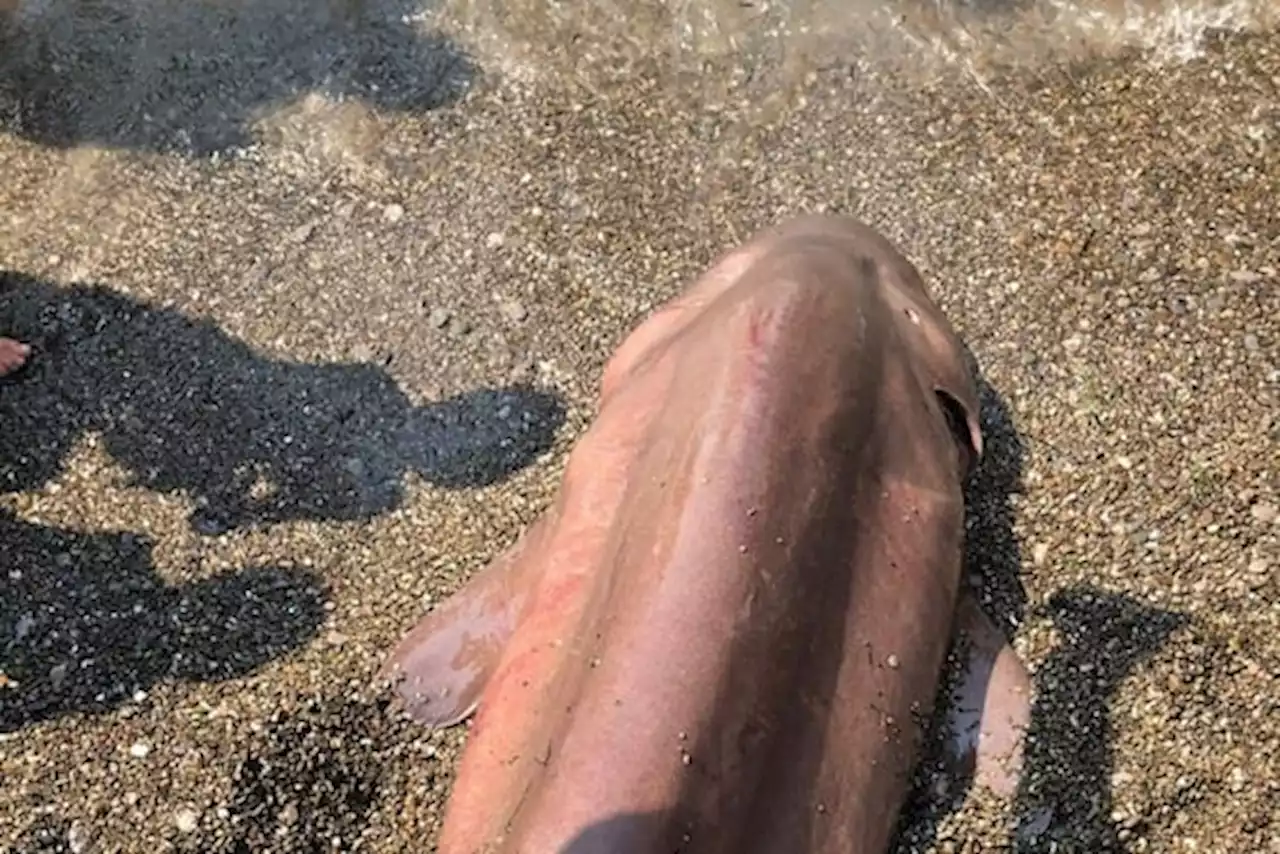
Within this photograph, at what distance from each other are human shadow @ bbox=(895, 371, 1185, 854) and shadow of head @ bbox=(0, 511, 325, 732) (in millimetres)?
1871

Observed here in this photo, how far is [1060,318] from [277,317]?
267cm

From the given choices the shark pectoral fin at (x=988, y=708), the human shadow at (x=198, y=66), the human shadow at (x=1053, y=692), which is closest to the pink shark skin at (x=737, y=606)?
the shark pectoral fin at (x=988, y=708)

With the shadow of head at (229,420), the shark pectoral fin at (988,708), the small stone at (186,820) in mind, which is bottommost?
A: the small stone at (186,820)

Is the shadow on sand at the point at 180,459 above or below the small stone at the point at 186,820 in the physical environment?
above

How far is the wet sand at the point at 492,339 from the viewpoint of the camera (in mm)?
4977

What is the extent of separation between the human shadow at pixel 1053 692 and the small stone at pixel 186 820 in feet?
6.14

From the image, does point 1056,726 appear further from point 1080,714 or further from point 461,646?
point 461,646

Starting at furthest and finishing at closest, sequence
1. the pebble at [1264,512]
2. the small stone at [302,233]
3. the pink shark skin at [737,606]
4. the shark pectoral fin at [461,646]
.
Answer: the small stone at [302,233], the pebble at [1264,512], the shark pectoral fin at [461,646], the pink shark skin at [737,606]

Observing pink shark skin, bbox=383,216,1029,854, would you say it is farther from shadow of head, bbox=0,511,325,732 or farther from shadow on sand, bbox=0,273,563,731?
shadow on sand, bbox=0,273,563,731

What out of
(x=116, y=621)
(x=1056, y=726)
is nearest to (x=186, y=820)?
(x=116, y=621)

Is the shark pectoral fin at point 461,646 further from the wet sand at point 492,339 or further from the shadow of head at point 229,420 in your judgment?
the shadow of head at point 229,420

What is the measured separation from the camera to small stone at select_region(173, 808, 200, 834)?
15.9 feet

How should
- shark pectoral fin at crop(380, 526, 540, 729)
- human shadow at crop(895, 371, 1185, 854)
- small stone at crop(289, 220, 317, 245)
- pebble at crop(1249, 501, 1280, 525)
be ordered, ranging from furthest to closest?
small stone at crop(289, 220, 317, 245)
pebble at crop(1249, 501, 1280, 525)
shark pectoral fin at crop(380, 526, 540, 729)
human shadow at crop(895, 371, 1185, 854)

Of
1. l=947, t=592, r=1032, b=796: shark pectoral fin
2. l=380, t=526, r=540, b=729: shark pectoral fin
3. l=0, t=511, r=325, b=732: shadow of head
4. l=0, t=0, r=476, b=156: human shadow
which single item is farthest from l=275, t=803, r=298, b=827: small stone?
l=0, t=0, r=476, b=156: human shadow
